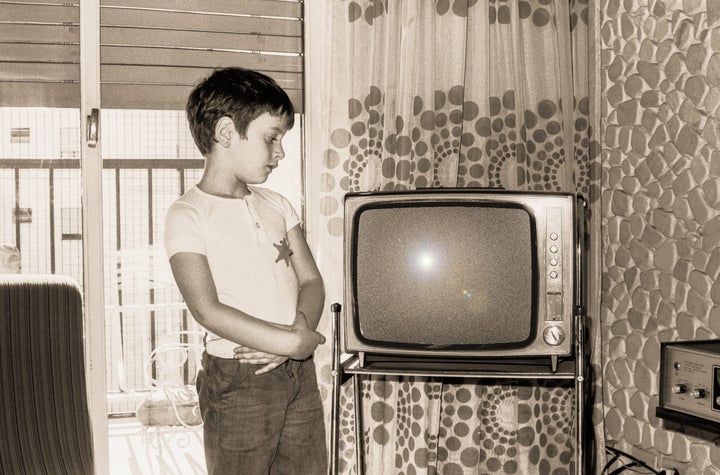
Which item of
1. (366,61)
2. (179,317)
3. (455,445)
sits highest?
(366,61)

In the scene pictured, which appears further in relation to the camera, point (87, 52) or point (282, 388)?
point (87, 52)

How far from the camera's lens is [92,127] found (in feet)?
6.70

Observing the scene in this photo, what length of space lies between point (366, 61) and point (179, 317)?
98 centimetres

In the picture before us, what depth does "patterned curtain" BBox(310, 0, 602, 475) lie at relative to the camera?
2.10m

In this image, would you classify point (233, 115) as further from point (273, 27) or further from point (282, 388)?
point (273, 27)

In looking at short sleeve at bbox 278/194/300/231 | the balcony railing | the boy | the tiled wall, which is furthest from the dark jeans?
the tiled wall

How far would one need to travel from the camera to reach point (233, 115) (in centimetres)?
151

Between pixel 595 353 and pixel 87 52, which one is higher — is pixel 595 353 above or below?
below

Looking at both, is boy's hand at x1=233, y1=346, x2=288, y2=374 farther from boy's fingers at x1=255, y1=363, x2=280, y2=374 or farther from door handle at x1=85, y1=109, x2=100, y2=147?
door handle at x1=85, y1=109, x2=100, y2=147

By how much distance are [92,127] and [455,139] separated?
1.01 meters

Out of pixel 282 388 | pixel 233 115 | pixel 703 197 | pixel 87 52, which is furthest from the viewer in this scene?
pixel 87 52

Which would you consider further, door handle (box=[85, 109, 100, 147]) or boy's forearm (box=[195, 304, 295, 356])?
door handle (box=[85, 109, 100, 147])

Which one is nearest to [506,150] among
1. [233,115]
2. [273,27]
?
[273,27]

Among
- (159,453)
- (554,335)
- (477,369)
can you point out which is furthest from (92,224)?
(554,335)
